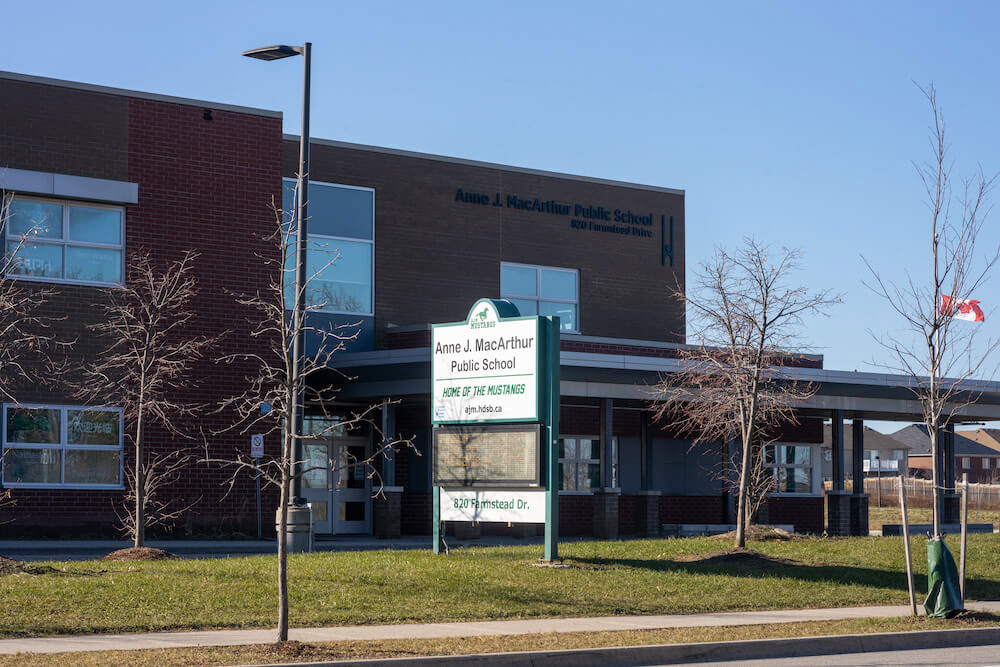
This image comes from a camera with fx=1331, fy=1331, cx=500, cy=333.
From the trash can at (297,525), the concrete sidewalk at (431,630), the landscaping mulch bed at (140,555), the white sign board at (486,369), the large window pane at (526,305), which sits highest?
the large window pane at (526,305)

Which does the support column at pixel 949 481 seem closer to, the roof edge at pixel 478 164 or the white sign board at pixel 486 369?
the roof edge at pixel 478 164

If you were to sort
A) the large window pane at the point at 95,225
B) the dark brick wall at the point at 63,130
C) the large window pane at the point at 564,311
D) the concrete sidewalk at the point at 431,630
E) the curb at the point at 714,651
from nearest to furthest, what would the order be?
the curb at the point at 714,651 → the concrete sidewalk at the point at 431,630 → the dark brick wall at the point at 63,130 → the large window pane at the point at 95,225 → the large window pane at the point at 564,311

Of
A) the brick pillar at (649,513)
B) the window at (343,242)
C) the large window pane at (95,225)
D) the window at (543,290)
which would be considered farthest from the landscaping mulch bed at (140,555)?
the window at (543,290)

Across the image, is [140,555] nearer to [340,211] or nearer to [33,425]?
[33,425]

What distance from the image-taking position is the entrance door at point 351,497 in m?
31.6

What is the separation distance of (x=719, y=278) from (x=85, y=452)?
12.7 meters

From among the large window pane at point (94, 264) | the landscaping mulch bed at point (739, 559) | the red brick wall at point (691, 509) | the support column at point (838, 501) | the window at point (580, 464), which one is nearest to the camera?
the landscaping mulch bed at point (739, 559)

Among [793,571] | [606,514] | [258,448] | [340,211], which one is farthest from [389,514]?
[793,571]

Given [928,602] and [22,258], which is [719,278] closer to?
[928,602]

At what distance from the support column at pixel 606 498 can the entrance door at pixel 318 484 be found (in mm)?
6291

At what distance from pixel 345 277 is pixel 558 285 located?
6900mm

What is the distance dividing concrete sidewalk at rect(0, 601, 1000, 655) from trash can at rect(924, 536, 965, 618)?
60 centimetres

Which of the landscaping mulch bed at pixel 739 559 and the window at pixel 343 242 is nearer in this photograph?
the landscaping mulch bed at pixel 739 559

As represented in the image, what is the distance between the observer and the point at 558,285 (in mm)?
36656
